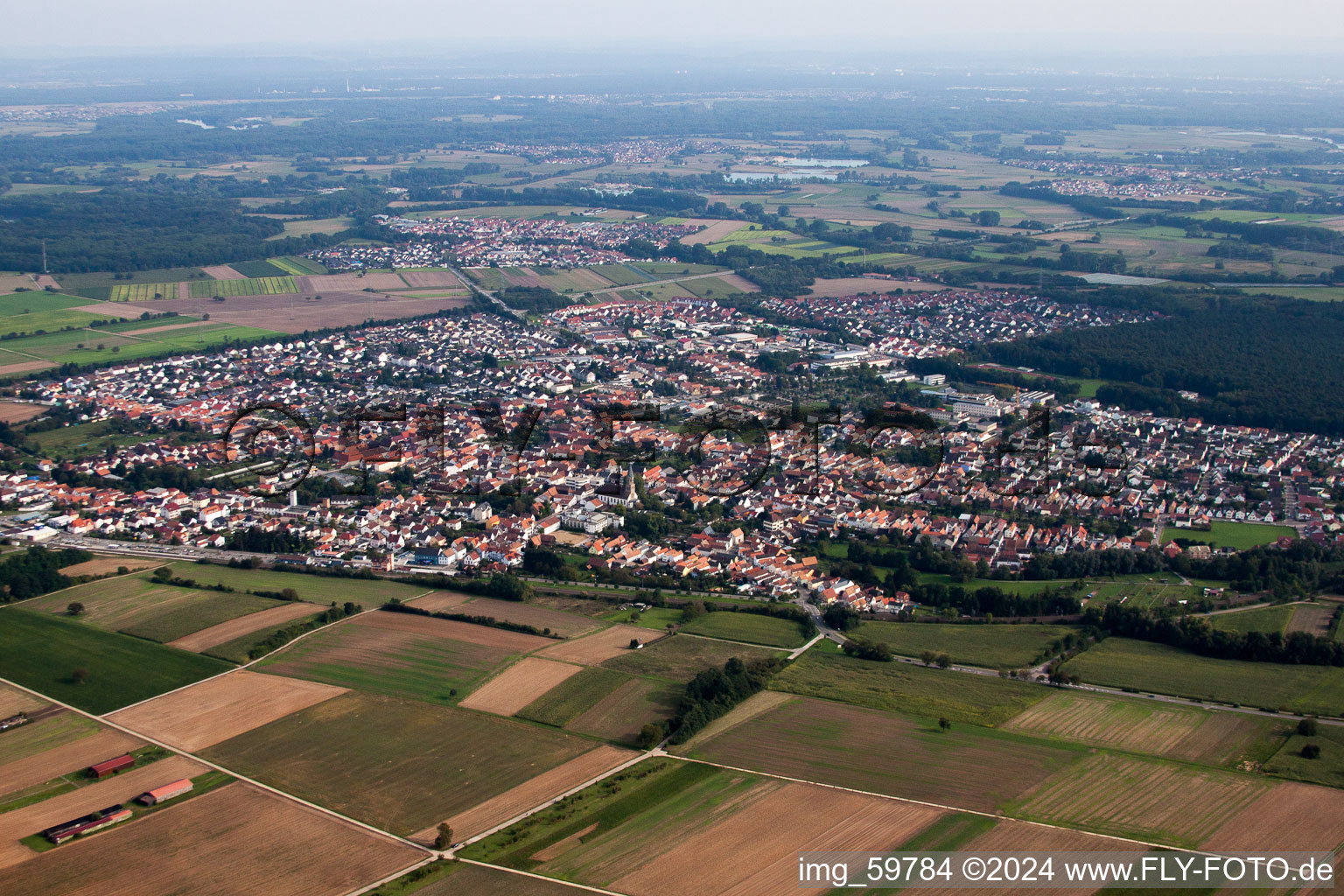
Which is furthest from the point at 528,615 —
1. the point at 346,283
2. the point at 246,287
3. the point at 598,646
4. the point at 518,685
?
the point at 246,287

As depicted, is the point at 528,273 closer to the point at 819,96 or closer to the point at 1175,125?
the point at 1175,125

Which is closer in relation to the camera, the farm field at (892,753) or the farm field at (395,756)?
the farm field at (395,756)

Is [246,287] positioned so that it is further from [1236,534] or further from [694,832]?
[694,832]

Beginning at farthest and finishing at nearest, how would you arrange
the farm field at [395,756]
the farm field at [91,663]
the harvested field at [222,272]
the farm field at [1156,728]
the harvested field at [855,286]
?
the harvested field at [222,272], the harvested field at [855,286], the farm field at [91,663], the farm field at [1156,728], the farm field at [395,756]

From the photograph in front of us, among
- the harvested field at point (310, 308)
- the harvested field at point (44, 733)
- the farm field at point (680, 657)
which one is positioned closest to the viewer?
the harvested field at point (44, 733)

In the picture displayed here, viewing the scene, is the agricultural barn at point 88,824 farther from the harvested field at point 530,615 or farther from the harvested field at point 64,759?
the harvested field at point 530,615

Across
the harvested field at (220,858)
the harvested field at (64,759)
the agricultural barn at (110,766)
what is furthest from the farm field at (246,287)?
the harvested field at (220,858)
